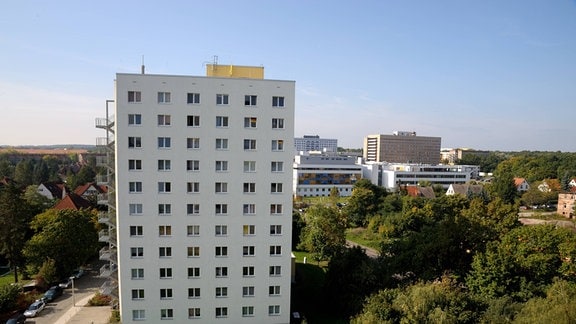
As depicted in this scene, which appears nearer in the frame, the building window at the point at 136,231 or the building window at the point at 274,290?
the building window at the point at 136,231

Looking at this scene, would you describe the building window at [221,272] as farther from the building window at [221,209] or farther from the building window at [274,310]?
the building window at [274,310]

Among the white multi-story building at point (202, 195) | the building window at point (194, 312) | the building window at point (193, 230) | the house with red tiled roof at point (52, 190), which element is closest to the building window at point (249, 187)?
the white multi-story building at point (202, 195)

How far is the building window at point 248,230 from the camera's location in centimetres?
2762

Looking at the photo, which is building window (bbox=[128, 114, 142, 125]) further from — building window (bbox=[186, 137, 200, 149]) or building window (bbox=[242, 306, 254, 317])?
building window (bbox=[242, 306, 254, 317])

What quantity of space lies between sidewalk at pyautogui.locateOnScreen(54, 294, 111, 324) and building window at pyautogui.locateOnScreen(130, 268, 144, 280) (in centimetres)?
572

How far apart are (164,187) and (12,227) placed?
76.6ft

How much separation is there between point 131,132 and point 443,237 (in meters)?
27.5

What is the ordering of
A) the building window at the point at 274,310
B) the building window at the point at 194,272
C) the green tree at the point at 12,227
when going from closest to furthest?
1. the building window at the point at 194,272
2. the building window at the point at 274,310
3. the green tree at the point at 12,227

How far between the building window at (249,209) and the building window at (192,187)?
365cm

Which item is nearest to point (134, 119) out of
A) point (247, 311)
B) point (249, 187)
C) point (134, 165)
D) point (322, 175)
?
point (134, 165)

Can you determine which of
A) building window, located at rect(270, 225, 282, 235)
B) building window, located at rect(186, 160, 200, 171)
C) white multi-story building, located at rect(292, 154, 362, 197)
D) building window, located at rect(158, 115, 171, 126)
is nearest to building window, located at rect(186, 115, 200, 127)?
building window, located at rect(158, 115, 171, 126)

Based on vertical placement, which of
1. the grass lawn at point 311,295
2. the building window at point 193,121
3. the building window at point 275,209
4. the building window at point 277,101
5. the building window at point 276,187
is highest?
the building window at point 277,101

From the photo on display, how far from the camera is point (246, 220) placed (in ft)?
90.2

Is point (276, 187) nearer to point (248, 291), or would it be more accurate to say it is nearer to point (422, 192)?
point (248, 291)
